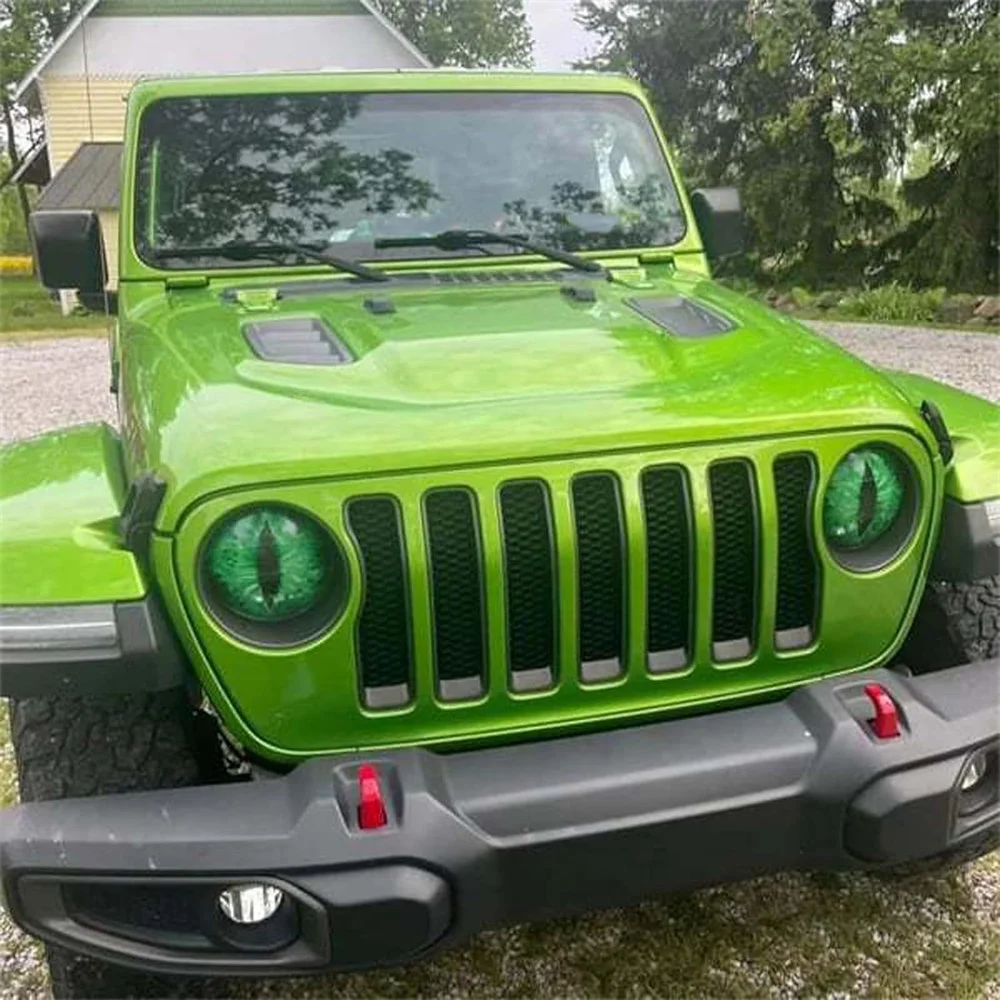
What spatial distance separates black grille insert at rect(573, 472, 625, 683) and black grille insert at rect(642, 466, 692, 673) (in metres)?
0.06

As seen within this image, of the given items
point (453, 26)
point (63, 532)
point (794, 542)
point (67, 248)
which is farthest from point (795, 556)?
point (453, 26)

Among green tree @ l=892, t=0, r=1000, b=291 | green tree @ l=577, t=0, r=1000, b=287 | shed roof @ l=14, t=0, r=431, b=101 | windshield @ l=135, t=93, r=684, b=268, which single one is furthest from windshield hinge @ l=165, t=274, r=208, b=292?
shed roof @ l=14, t=0, r=431, b=101

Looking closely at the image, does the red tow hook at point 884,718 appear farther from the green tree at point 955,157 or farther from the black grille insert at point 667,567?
the green tree at point 955,157

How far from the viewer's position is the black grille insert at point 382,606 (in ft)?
6.38

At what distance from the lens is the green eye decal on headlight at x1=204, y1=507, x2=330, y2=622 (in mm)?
1923

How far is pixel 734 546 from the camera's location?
213cm

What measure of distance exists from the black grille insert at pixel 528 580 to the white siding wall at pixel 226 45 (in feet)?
67.5

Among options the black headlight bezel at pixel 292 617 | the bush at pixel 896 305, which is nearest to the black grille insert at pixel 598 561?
the black headlight bezel at pixel 292 617

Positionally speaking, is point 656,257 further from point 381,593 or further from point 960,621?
point 381,593

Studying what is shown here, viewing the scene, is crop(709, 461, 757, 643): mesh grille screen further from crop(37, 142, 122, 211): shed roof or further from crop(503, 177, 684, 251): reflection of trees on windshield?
crop(37, 142, 122, 211): shed roof

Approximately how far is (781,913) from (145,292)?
240cm

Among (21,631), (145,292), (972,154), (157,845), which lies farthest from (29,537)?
(972,154)

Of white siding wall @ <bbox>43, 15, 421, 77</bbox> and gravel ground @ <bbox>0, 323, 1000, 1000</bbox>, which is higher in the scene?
white siding wall @ <bbox>43, 15, 421, 77</bbox>

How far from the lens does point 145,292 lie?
315 centimetres
